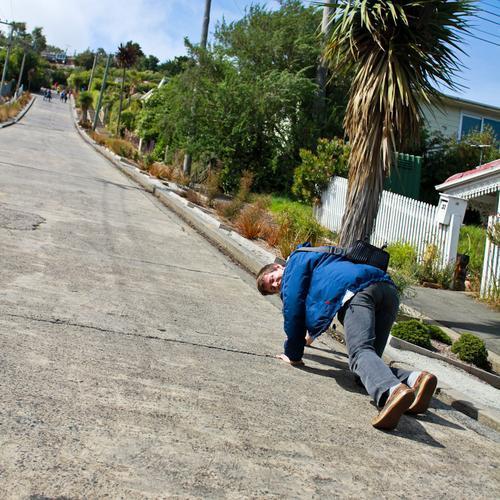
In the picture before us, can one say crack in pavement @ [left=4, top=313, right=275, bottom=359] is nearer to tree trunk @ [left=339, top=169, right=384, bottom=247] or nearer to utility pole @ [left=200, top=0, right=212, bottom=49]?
tree trunk @ [left=339, top=169, right=384, bottom=247]

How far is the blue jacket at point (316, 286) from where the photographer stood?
4.76 m

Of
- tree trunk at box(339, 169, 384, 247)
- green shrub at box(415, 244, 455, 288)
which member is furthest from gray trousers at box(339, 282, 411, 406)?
green shrub at box(415, 244, 455, 288)

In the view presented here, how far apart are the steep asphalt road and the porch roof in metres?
7.73

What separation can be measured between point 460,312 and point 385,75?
12.6 feet

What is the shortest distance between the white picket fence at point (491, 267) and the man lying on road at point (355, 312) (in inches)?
281

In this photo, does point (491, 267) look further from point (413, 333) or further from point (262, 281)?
point (262, 281)

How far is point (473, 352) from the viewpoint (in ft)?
23.5

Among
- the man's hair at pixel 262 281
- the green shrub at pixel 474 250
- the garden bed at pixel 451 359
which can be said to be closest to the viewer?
the man's hair at pixel 262 281

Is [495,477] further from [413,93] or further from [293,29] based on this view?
[293,29]

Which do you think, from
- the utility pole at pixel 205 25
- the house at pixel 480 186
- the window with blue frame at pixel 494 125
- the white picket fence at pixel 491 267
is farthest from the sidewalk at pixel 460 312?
the window with blue frame at pixel 494 125

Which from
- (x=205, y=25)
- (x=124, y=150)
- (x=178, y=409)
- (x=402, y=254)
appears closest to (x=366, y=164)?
(x=402, y=254)

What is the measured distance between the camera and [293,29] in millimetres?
25234

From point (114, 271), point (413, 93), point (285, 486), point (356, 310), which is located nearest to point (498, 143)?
point (413, 93)

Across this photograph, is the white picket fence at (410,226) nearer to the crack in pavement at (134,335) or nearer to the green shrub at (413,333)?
the green shrub at (413,333)
